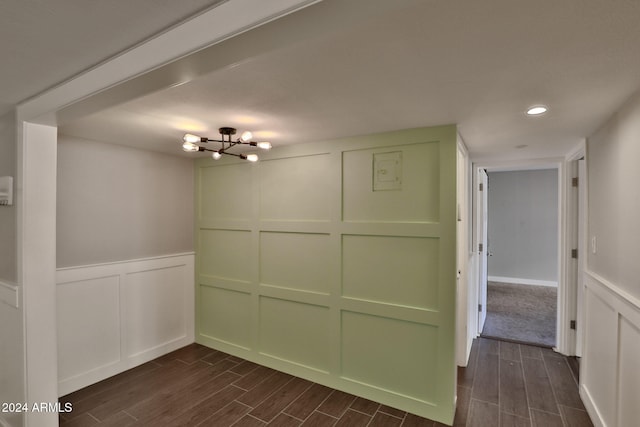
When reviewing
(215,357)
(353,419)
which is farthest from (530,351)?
(215,357)

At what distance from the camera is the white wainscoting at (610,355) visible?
1737 millimetres

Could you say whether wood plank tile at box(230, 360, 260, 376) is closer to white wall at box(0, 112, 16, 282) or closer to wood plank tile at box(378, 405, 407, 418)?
wood plank tile at box(378, 405, 407, 418)

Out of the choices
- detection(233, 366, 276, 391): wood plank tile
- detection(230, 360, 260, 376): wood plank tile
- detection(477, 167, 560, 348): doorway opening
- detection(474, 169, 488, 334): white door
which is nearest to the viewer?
detection(233, 366, 276, 391): wood plank tile

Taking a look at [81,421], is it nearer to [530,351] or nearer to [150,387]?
[150,387]

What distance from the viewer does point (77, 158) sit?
9.35ft

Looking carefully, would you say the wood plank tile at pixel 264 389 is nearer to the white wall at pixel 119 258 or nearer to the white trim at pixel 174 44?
the white wall at pixel 119 258

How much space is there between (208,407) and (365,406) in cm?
131

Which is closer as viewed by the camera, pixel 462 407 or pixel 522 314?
pixel 462 407

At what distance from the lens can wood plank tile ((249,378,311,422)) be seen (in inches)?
98.3

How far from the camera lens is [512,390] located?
2820mm

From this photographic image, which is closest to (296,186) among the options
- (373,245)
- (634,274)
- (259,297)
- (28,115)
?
(373,245)

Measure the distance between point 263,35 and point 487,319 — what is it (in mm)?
5095

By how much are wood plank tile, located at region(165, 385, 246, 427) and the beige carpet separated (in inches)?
125

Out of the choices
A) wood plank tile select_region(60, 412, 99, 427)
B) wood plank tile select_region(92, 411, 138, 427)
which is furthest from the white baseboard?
wood plank tile select_region(60, 412, 99, 427)
